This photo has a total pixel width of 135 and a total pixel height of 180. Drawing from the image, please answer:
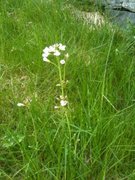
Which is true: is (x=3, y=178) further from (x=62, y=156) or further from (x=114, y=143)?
(x=114, y=143)

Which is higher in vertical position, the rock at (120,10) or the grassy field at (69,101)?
the rock at (120,10)

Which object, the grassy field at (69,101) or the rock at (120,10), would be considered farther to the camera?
the rock at (120,10)

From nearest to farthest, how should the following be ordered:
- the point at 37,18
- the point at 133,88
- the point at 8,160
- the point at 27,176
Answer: the point at 27,176 < the point at 8,160 < the point at 133,88 < the point at 37,18

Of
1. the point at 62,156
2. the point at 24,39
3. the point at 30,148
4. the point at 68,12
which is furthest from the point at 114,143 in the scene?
the point at 68,12

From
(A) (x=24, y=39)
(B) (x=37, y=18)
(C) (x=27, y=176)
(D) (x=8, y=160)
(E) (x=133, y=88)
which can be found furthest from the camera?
(B) (x=37, y=18)

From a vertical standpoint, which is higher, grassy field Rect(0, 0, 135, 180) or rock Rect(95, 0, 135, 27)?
rock Rect(95, 0, 135, 27)
